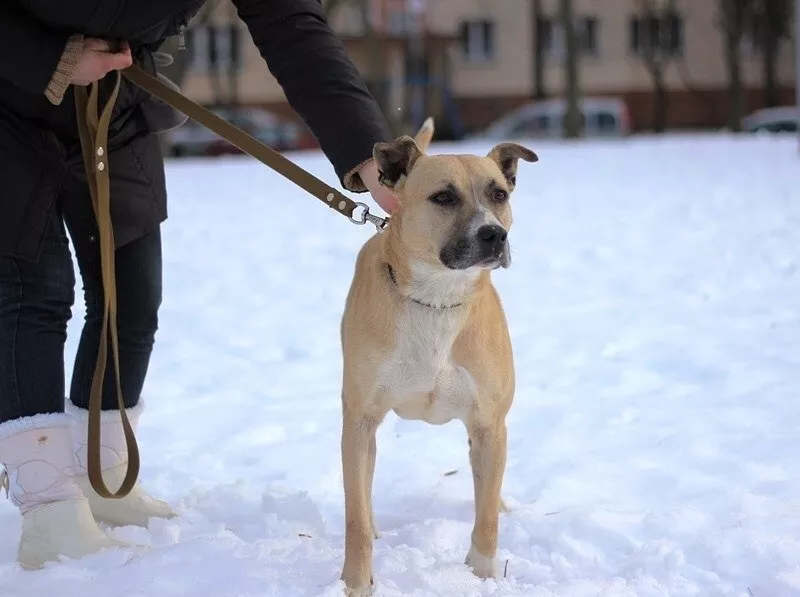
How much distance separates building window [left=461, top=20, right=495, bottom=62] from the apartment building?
1.3 inches

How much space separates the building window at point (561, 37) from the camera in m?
36.4

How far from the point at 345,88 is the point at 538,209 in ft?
28.4

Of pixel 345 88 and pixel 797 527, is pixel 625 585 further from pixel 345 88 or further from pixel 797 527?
pixel 345 88

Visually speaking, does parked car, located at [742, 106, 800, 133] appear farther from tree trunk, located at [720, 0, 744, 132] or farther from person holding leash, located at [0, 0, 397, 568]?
person holding leash, located at [0, 0, 397, 568]

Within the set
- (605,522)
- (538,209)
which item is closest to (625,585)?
(605,522)

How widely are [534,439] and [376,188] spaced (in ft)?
4.94

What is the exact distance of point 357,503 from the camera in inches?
117

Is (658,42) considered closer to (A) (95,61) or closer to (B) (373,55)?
(B) (373,55)

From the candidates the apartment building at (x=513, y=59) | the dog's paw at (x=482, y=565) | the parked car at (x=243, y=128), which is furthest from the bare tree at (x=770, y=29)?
the dog's paw at (x=482, y=565)

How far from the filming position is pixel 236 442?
4.34 meters

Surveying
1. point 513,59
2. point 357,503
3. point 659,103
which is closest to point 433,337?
point 357,503

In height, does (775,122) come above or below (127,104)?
below

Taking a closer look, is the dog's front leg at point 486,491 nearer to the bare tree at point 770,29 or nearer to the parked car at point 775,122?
the parked car at point 775,122

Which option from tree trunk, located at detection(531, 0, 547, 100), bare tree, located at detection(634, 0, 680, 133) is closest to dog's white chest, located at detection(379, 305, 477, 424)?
tree trunk, located at detection(531, 0, 547, 100)
